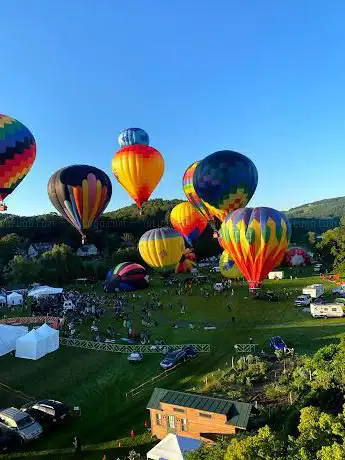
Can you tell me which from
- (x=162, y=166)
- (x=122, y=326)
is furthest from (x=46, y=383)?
(x=162, y=166)

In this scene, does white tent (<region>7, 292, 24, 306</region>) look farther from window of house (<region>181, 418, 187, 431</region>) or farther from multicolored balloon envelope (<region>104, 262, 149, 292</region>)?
window of house (<region>181, 418, 187, 431</region>)

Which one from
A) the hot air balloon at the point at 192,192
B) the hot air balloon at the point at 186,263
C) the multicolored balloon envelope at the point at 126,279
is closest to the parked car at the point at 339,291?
the hot air balloon at the point at 192,192

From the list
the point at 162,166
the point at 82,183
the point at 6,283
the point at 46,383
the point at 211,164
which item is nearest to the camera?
the point at 46,383

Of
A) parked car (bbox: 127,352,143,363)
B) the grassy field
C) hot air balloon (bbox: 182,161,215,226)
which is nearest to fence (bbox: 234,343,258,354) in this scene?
the grassy field

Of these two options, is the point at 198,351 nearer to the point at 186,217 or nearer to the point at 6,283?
the point at 186,217

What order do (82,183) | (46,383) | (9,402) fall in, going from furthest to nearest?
(82,183) < (46,383) < (9,402)
